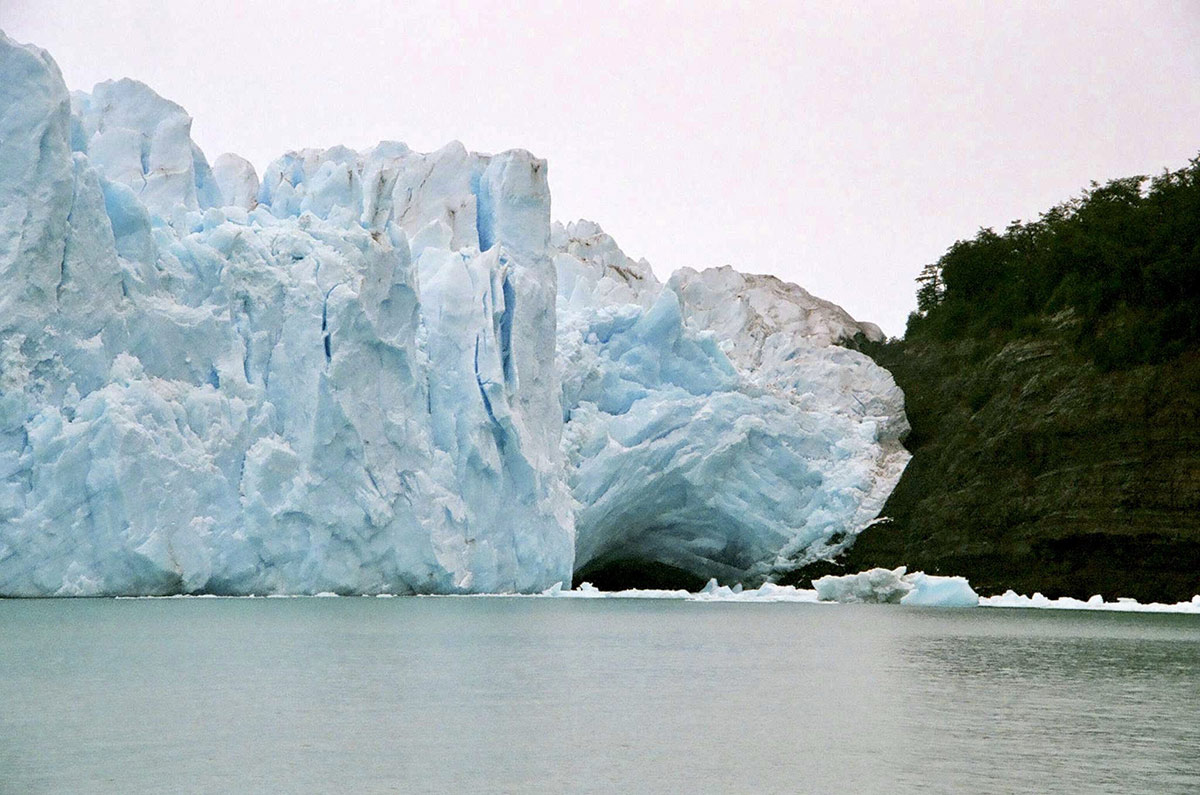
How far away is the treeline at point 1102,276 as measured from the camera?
31281mm

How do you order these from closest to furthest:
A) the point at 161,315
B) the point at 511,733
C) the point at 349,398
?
the point at 511,733 → the point at 161,315 → the point at 349,398

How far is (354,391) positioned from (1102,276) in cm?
1912

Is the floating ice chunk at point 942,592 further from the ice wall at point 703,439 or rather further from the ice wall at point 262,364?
the ice wall at point 262,364

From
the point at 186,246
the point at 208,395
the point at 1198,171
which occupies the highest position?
the point at 1198,171

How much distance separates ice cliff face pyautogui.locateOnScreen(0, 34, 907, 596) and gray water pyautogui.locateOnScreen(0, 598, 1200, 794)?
9.79ft

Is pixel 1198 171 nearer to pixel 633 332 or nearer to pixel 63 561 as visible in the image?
pixel 633 332

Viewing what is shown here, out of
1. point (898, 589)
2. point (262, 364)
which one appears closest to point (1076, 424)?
point (898, 589)

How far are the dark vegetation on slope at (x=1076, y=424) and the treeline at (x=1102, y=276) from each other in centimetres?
5

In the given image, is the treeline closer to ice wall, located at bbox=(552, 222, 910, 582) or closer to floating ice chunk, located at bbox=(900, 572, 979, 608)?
ice wall, located at bbox=(552, 222, 910, 582)

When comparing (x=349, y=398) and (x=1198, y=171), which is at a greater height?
(x=1198, y=171)

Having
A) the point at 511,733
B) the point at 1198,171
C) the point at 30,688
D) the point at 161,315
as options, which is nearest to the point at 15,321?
the point at 161,315

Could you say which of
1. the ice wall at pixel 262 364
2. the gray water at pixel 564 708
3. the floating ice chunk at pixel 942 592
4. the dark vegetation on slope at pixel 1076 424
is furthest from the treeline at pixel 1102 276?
the ice wall at pixel 262 364

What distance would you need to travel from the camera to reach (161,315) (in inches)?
965

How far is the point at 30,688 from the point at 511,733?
15.0ft
